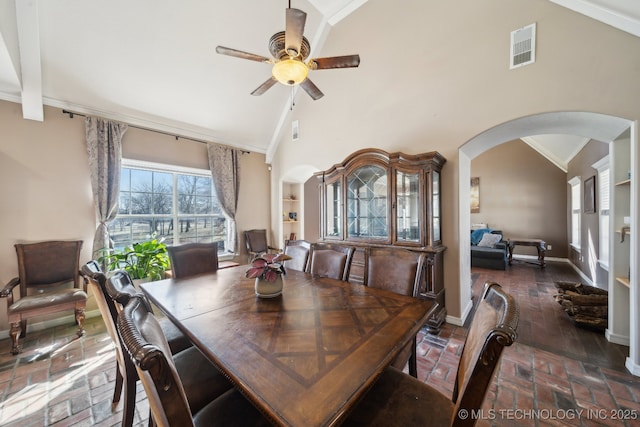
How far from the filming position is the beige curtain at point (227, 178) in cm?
422

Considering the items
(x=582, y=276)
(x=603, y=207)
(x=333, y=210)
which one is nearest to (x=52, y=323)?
(x=333, y=210)

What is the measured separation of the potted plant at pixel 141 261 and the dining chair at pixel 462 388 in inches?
128

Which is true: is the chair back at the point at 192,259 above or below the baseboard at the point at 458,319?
above

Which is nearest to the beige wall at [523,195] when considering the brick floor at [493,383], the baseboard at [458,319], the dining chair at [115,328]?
the brick floor at [493,383]

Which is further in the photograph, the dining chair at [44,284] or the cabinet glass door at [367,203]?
the cabinet glass door at [367,203]

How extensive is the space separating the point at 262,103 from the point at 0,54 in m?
2.79

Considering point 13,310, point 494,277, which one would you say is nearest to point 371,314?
point 13,310

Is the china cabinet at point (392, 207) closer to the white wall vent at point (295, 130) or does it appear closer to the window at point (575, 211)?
the white wall vent at point (295, 130)

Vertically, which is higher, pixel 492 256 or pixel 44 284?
pixel 44 284

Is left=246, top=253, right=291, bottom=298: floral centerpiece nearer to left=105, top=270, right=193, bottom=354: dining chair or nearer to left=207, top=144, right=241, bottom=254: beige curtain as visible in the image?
left=105, top=270, right=193, bottom=354: dining chair

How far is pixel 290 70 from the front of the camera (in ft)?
5.94

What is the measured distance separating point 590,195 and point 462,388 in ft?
17.5

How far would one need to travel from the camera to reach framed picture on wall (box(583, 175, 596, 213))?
387 centimetres

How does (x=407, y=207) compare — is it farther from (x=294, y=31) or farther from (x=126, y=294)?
(x=126, y=294)
